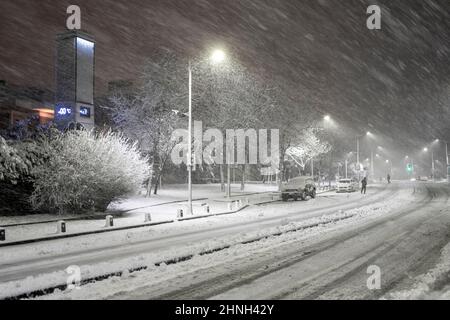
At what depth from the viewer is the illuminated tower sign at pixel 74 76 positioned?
7881cm

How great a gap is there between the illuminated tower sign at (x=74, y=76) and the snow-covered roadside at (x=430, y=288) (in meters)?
75.2

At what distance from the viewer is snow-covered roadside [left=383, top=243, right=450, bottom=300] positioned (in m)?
7.23

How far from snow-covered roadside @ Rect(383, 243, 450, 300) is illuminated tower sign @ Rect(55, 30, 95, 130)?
75201 mm

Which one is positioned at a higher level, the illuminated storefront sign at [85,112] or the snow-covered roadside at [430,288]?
the illuminated storefront sign at [85,112]

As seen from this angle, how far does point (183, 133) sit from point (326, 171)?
5536 centimetres

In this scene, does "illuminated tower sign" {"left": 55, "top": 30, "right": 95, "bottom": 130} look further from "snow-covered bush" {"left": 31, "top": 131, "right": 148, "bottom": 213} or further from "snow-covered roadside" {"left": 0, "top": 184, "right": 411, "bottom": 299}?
"snow-covered roadside" {"left": 0, "top": 184, "right": 411, "bottom": 299}

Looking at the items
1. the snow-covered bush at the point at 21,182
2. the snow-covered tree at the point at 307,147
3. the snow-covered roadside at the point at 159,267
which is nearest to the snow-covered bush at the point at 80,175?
the snow-covered bush at the point at 21,182

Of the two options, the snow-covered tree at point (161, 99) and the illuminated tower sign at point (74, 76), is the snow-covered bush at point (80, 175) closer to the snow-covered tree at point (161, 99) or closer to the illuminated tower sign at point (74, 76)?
the snow-covered tree at point (161, 99)

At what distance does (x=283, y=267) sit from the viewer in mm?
9844

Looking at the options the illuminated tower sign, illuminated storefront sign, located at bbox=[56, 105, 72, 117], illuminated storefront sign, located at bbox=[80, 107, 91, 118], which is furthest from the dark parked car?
illuminated storefront sign, located at bbox=[56, 105, 72, 117]

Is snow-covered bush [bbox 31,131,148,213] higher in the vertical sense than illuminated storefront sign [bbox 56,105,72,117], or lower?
lower

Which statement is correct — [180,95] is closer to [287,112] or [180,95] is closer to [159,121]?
[159,121]
